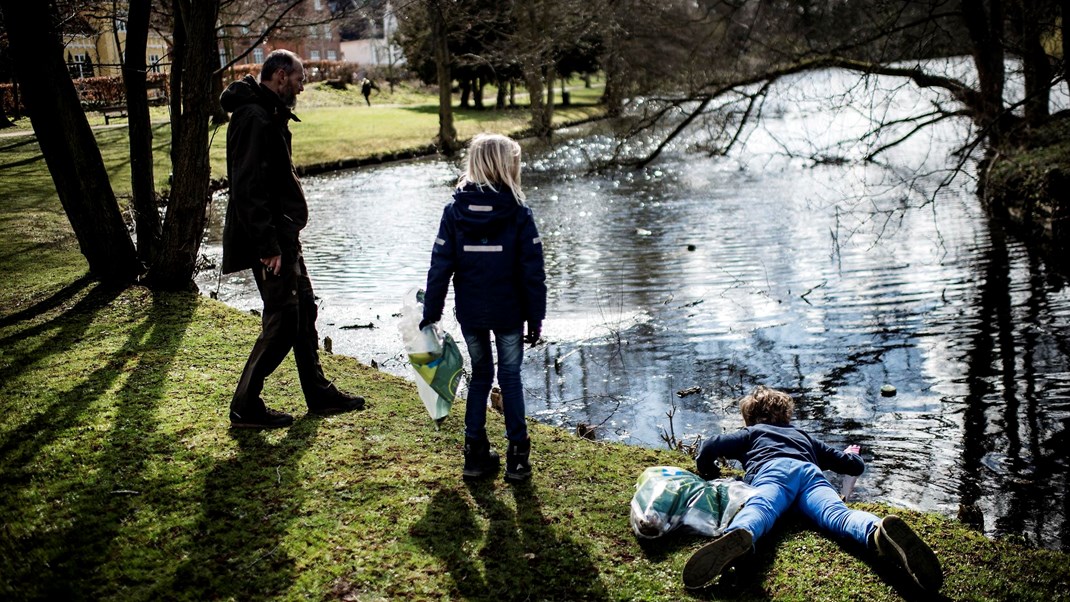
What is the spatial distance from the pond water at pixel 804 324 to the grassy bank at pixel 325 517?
178 cm

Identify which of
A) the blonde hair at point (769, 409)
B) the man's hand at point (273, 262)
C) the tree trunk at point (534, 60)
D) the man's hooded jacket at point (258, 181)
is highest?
the tree trunk at point (534, 60)

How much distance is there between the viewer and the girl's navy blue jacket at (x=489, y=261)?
15.7 feet

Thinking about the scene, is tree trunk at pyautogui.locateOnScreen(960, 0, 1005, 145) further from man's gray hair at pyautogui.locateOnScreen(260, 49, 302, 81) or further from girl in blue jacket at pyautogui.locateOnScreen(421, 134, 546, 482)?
man's gray hair at pyautogui.locateOnScreen(260, 49, 302, 81)

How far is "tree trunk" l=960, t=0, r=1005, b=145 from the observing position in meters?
13.2

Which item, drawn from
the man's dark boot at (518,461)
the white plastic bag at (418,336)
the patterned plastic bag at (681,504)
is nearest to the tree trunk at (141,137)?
the white plastic bag at (418,336)

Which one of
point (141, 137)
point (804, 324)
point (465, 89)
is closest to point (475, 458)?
point (804, 324)

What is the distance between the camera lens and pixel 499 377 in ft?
16.7

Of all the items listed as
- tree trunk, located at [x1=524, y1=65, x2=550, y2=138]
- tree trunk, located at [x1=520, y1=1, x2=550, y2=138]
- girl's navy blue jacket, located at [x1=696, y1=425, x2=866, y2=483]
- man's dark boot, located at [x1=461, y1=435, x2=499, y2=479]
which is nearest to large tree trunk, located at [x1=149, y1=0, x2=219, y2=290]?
man's dark boot, located at [x1=461, y1=435, x2=499, y2=479]

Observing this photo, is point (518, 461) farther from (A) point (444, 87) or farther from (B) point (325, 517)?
(A) point (444, 87)

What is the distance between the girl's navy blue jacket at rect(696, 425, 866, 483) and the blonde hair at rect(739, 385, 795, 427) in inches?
2.4

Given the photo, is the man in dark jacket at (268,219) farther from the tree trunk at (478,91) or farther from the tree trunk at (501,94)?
the tree trunk at (478,91)

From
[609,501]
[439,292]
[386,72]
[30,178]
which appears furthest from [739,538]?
[386,72]

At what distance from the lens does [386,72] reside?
61.2 metres

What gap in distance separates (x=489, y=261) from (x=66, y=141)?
6.84 metres
